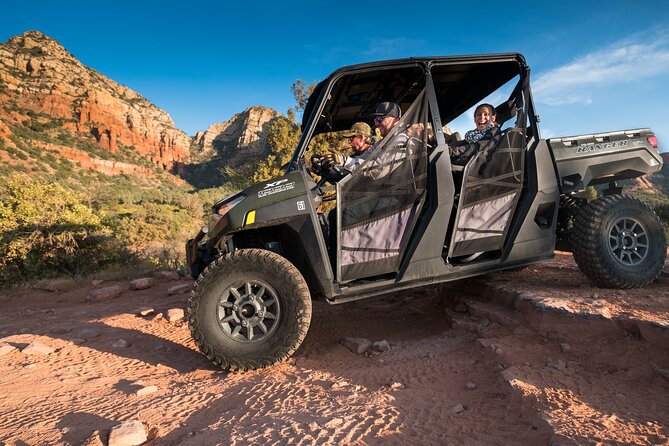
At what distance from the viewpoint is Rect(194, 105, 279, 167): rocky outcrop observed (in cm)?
7248

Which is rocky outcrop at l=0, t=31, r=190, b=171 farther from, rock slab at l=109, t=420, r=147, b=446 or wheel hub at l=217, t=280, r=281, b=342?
rock slab at l=109, t=420, r=147, b=446

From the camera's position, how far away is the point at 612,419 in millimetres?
1869

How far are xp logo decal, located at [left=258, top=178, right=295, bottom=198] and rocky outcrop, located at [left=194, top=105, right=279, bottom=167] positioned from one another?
67.3 m

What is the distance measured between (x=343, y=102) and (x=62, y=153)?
5428 cm

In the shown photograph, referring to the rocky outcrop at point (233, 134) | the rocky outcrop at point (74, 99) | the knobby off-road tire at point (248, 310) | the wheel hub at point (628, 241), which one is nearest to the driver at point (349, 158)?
the knobby off-road tire at point (248, 310)

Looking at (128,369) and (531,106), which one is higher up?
(531,106)

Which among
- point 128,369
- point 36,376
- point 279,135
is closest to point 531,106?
point 128,369

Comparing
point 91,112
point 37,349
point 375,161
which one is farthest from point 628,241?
point 91,112

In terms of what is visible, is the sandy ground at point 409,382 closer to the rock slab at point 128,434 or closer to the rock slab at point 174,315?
the rock slab at point 128,434

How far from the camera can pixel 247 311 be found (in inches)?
121

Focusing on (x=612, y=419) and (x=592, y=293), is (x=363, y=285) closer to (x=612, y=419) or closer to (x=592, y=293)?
(x=612, y=419)

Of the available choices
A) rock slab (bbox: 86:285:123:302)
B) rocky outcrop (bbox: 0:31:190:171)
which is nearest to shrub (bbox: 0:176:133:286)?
rock slab (bbox: 86:285:123:302)

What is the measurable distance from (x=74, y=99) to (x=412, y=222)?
69.3 meters

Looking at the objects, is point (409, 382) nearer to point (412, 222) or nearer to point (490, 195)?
point (412, 222)
